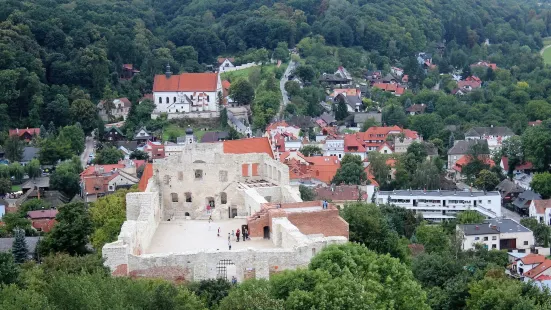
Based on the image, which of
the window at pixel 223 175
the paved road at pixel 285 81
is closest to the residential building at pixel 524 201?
the paved road at pixel 285 81

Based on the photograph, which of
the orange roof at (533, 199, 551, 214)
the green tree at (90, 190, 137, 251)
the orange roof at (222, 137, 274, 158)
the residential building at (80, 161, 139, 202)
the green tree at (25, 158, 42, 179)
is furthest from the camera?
the green tree at (25, 158, 42, 179)

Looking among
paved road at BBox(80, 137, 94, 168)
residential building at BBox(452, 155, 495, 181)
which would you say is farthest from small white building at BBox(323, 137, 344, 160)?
paved road at BBox(80, 137, 94, 168)

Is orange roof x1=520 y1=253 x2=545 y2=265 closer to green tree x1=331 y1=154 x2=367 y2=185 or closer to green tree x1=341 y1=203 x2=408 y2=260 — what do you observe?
green tree x1=341 y1=203 x2=408 y2=260

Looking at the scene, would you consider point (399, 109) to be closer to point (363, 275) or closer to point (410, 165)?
point (410, 165)

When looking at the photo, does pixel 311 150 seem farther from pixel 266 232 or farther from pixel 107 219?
pixel 266 232

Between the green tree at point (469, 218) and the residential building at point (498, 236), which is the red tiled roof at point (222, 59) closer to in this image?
the green tree at point (469, 218)

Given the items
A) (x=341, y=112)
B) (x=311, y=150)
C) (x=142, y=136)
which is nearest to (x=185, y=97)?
(x=142, y=136)
